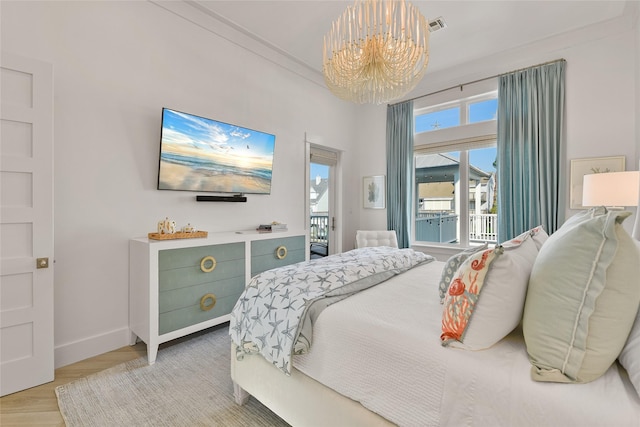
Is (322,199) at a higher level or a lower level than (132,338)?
higher

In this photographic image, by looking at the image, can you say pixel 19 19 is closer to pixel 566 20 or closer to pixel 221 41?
pixel 221 41

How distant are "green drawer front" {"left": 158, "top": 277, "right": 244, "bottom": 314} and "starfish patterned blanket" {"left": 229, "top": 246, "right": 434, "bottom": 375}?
0.87m

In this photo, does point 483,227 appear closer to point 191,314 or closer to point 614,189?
point 614,189

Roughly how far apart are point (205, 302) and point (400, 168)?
3.30 meters

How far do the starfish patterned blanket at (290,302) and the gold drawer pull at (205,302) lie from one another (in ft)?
2.96

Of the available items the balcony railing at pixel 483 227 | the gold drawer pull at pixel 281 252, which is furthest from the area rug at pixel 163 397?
the balcony railing at pixel 483 227

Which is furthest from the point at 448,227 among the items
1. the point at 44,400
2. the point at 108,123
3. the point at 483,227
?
the point at 44,400

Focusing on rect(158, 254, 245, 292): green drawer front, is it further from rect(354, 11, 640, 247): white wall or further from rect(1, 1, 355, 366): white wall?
rect(354, 11, 640, 247): white wall

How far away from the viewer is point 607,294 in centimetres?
79

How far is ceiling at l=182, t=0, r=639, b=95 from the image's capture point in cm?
273

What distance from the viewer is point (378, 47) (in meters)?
2.11

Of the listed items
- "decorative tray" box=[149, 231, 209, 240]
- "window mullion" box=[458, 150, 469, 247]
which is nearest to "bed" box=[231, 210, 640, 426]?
"decorative tray" box=[149, 231, 209, 240]

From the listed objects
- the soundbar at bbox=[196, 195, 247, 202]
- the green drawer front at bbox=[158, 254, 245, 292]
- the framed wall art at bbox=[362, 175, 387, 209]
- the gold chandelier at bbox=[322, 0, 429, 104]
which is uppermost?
the gold chandelier at bbox=[322, 0, 429, 104]

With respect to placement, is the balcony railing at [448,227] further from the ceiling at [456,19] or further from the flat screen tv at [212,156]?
the flat screen tv at [212,156]
